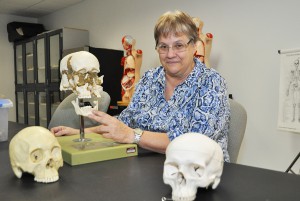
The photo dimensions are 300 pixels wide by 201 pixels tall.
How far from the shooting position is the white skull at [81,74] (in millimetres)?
1134

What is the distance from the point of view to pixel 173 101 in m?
1.40

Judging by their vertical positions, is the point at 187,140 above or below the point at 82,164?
above

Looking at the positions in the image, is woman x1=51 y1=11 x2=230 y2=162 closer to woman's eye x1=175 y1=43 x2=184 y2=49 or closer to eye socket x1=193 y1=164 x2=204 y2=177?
woman's eye x1=175 y1=43 x2=184 y2=49

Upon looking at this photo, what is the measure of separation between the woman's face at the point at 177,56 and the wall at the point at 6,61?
200 inches

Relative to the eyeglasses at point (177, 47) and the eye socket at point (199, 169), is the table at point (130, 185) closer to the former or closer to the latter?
the eye socket at point (199, 169)

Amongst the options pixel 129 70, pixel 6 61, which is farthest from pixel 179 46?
pixel 6 61

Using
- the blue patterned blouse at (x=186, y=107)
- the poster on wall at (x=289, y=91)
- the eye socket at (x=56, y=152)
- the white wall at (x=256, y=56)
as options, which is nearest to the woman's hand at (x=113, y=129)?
the blue patterned blouse at (x=186, y=107)

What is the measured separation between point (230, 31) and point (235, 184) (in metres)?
2.27

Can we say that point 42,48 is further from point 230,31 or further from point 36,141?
point 36,141

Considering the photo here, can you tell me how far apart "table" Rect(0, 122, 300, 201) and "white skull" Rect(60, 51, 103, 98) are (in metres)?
0.30

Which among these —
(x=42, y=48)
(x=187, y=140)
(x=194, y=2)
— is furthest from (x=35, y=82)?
(x=187, y=140)

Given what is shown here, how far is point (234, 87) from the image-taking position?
9.29 feet

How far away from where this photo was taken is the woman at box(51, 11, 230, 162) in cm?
119

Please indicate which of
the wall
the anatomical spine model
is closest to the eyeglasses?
the anatomical spine model
